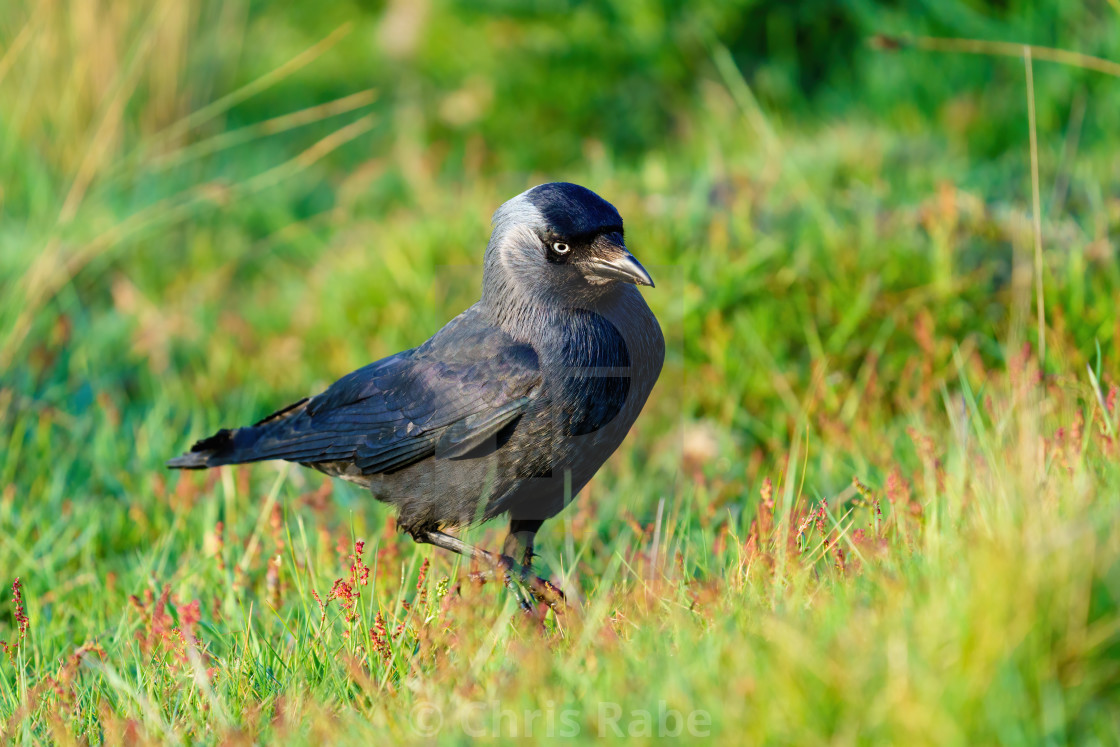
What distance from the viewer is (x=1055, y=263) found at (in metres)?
3.91

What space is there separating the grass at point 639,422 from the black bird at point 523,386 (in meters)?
0.21

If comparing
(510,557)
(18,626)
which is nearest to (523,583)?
(510,557)

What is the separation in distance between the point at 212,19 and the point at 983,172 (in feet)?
17.4

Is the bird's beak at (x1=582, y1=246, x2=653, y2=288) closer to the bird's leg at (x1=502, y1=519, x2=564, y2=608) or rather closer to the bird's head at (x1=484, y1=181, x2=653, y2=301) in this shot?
the bird's head at (x1=484, y1=181, x2=653, y2=301)

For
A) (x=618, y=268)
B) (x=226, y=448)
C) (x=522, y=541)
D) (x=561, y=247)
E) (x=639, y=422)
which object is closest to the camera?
(x=618, y=268)

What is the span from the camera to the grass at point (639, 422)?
1825 millimetres

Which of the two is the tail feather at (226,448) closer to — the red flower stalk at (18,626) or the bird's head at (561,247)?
the red flower stalk at (18,626)

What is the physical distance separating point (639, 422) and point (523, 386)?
1654 millimetres

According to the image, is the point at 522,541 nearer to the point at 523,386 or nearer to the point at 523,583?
the point at 523,583

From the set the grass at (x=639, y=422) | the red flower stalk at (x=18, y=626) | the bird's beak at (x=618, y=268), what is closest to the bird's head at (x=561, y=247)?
the bird's beak at (x=618, y=268)

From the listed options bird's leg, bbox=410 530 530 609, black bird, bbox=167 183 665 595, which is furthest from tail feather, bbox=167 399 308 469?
bird's leg, bbox=410 530 530 609

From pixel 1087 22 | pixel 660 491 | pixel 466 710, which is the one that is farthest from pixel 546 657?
pixel 1087 22

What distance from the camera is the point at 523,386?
265cm

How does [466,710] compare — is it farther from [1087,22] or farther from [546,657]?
[1087,22]
